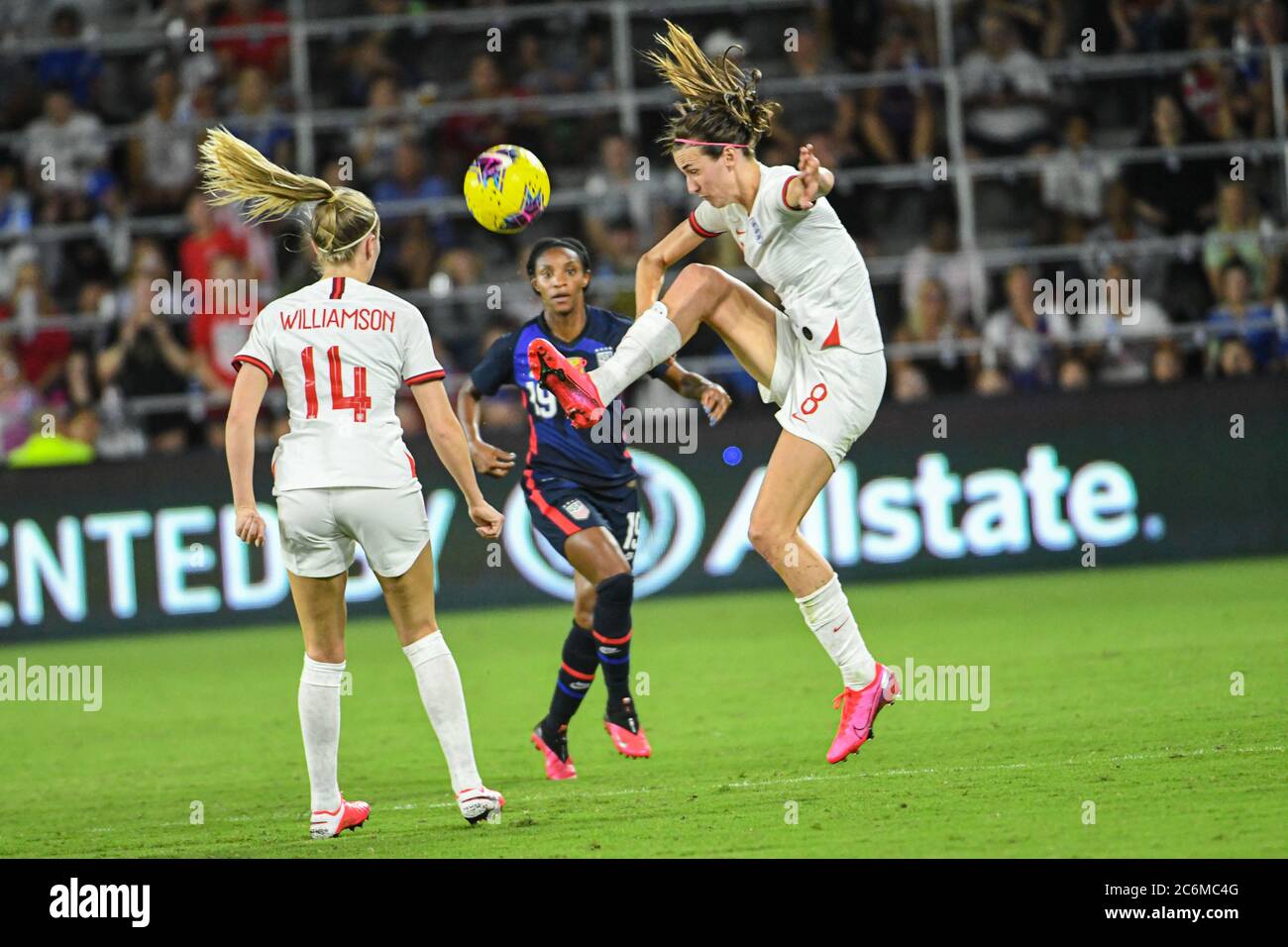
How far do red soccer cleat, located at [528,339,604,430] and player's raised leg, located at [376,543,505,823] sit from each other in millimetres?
920

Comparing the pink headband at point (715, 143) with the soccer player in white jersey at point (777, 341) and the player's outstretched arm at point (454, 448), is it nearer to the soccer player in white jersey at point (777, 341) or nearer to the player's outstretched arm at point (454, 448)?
the soccer player in white jersey at point (777, 341)

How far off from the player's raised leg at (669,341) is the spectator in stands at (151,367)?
26.3 feet

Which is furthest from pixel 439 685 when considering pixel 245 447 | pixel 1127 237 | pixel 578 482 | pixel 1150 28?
pixel 1150 28

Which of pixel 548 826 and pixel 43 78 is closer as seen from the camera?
pixel 548 826

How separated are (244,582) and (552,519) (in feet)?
19.8

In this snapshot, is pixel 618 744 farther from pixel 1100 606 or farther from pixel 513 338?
pixel 1100 606

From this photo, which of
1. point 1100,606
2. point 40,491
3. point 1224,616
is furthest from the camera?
point 40,491

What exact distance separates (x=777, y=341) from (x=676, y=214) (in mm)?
7838

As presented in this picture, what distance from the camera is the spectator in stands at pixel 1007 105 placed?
15.4 metres

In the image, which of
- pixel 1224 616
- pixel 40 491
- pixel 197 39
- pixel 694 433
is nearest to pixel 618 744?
pixel 1224 616

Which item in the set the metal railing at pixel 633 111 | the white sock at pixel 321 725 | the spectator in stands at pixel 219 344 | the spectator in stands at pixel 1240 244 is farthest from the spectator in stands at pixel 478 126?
the white sock at pixel 321 725

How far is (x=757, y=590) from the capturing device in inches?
539

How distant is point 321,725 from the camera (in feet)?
20.4

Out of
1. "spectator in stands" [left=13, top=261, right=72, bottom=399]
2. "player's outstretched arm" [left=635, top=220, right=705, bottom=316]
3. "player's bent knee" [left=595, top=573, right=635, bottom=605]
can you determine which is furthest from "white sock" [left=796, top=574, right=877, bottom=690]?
"spectator in stands" [left=13, top=261, right=72, bottom=399]
